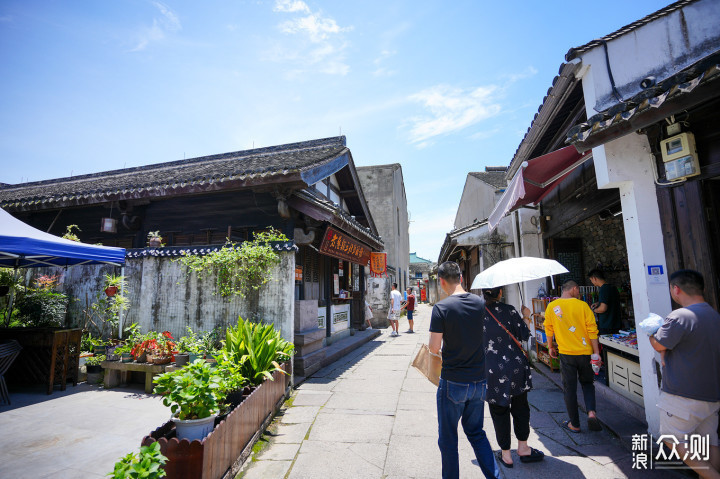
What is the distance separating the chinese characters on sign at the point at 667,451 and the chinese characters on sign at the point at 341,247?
21.0ft

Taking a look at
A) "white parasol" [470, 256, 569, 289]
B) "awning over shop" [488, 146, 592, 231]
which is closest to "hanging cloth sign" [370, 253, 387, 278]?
"awning over shop" [488, 146, 592, 231]

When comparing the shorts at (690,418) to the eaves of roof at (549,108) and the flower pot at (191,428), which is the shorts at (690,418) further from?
the eaves of roof at (549,108)

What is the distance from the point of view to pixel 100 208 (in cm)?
902

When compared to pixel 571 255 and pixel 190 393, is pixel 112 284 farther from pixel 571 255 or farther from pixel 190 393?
pixel 571 255

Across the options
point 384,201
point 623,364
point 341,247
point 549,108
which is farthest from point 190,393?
point 384,201

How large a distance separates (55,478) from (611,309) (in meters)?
7.75

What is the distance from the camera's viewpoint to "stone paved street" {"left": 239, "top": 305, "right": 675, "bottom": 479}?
11.3ft

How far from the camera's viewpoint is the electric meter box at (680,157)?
11.4ft

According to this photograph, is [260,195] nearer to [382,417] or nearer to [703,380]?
[382,417]

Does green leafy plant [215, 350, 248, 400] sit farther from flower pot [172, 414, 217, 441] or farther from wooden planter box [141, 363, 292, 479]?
flower pot [172, 414, 217, 441]

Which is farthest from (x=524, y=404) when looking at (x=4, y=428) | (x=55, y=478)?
(x=4, y=428)

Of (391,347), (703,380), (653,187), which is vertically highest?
(653,187)

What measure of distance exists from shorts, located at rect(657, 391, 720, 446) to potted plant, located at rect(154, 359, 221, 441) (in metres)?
4.01

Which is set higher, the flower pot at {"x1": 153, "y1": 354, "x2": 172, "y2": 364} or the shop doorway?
the shop doorway
